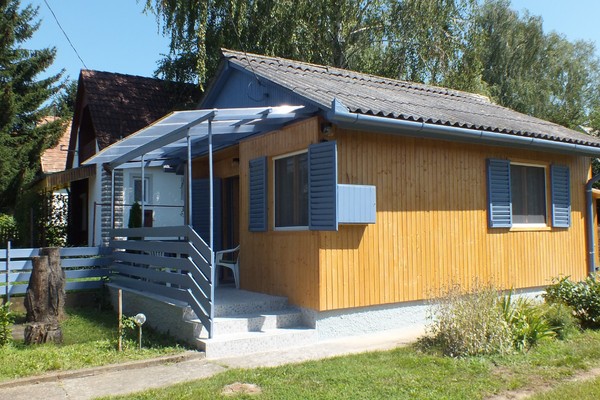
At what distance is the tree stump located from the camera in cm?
729

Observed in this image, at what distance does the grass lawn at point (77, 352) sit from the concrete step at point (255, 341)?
460mm

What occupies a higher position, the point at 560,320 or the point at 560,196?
the point at 560,196

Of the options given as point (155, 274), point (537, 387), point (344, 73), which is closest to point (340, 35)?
point (344, 73)

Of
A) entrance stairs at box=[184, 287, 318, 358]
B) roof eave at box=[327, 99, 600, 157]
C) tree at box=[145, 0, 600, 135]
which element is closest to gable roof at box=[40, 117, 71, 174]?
tree at box=[145, 0, 600, 135]

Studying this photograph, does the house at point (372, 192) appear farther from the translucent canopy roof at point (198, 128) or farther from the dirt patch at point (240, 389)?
the dirt patch at point (240, 389)

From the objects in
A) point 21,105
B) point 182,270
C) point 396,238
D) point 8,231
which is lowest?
point 182,270

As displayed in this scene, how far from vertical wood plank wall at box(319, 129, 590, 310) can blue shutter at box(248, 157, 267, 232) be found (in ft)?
4.98

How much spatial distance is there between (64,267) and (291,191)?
15.0ft

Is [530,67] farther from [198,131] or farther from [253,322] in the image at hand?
[253,322]

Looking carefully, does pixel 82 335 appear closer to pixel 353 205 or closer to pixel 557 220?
pixel 353 205

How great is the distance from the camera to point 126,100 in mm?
17312

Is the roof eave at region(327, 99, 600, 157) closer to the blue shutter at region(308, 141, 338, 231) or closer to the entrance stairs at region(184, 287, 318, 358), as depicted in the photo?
the blue shutter at region(308, 141, 338, 231)

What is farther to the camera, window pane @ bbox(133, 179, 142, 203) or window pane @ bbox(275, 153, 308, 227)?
window pane @ bbox(133, 179, 142, 203)

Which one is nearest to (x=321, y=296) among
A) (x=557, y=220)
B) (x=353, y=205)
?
(x=353, y=205)
